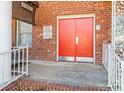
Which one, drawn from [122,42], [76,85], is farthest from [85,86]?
[122,42]

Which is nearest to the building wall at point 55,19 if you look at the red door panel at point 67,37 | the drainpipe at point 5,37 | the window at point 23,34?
the red door panel at point 67,37

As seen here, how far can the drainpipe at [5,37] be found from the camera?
441 centimetres

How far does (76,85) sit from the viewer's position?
4594 mm

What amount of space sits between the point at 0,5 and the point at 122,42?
3855 millimetres

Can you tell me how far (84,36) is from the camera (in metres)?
8.52

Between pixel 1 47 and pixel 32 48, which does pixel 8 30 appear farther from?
pixel 32 48

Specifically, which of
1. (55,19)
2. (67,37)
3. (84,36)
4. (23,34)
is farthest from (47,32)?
(84,36)

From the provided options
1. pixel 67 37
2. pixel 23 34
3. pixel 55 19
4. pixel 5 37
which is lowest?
pixel 5 37

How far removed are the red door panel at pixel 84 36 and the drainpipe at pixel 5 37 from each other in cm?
444

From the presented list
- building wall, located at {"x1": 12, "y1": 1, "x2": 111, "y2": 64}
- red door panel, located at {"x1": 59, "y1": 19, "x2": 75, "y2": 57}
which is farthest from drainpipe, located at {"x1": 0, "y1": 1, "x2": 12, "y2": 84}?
red door panel, located at {"x1": 59, "y1": 19, "x2": 75, "y2": 57}

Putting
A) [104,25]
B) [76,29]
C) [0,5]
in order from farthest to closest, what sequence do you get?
[76,29] → [104,25] → [0,5]

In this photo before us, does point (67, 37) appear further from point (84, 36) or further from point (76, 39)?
point (84, 36)

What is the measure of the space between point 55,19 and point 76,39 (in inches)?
55.4

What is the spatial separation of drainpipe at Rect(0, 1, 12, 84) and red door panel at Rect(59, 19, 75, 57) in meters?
4.36
